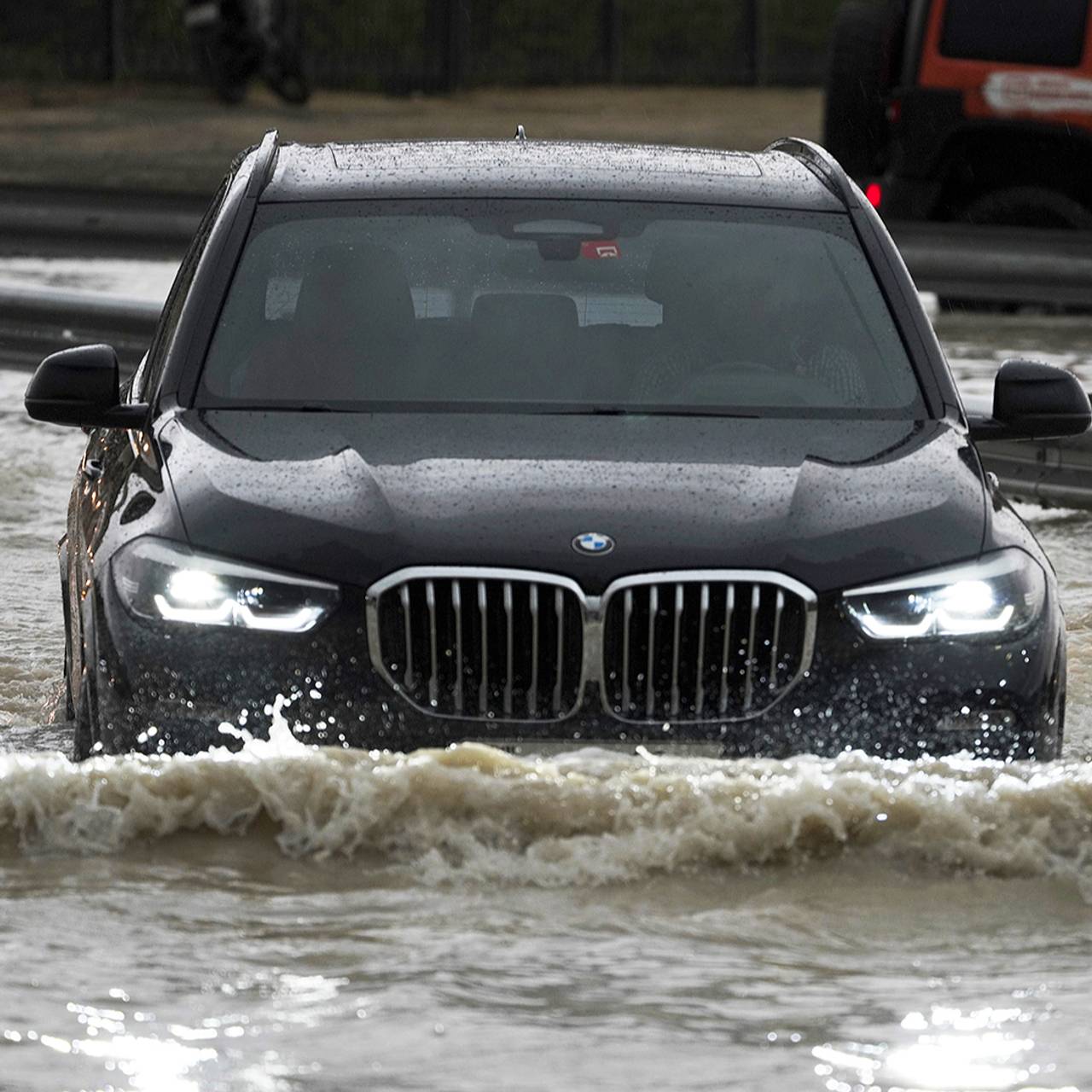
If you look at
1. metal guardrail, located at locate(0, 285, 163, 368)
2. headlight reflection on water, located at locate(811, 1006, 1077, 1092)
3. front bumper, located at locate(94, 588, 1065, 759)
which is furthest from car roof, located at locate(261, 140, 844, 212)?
metal guardrail, located at locate(0, 285, 163, 368)

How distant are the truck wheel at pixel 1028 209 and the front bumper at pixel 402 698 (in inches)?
490

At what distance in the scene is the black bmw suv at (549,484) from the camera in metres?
5.58

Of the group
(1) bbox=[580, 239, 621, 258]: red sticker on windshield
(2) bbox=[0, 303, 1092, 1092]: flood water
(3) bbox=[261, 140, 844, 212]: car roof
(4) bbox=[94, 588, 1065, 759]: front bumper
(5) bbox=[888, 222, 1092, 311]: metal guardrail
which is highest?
(3) bbox=[261, 140, 844, 212]: car roof

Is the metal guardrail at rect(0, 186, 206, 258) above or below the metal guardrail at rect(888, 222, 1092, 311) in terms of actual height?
below

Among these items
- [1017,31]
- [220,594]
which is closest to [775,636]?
[220,594]

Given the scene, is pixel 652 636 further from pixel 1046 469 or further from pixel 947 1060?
pixel 1046 469

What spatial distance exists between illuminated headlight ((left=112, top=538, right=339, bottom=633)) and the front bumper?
2cm

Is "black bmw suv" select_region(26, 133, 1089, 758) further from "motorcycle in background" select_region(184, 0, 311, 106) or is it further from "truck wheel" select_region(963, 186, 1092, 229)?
"motorcycle in background" select_region(184, 0, 311, 106)

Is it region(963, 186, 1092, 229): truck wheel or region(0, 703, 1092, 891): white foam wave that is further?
region(963, 186, 1092, 229): truck wheel

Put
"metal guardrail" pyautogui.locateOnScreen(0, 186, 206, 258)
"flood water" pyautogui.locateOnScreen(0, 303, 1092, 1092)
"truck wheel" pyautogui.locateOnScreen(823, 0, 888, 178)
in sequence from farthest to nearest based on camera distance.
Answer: "truck wheel" pyautogui.locateOnScreen(823, 0, 888, 178) < "metal guardrail" pyautogui.locateOnScreen(0, 186, 206, 258) < "flood water" pyautogui.locateOnScreen(0, 303, 1092, 1092)

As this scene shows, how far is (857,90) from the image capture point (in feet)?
58.6

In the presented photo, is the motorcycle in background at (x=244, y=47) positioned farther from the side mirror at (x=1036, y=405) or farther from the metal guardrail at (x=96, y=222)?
the side mirror at (x=1036, y=405)

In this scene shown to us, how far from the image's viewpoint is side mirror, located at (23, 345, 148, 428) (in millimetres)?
6469

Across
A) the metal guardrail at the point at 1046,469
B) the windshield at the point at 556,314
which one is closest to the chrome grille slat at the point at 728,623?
the windshield at the point at 556,314
